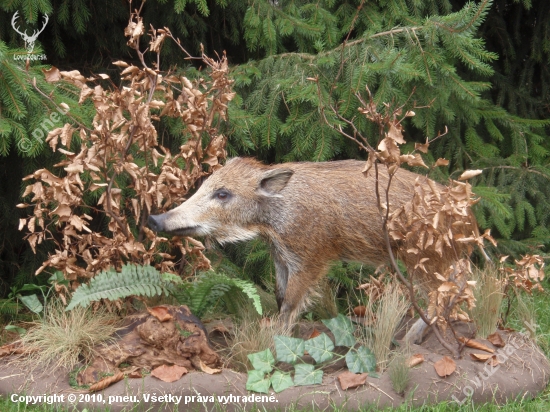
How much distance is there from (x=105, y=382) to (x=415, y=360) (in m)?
2.19

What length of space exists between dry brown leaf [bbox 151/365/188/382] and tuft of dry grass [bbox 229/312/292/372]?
1.42ft

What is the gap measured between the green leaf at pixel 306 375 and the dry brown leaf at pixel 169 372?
78 cm

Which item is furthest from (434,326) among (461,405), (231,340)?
(231,340)

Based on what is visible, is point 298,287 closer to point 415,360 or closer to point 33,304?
point 415,360

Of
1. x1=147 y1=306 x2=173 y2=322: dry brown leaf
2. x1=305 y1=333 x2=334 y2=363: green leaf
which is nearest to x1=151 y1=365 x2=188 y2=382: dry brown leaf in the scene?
x1=147 y1=306 x2=173 y2=322: dry brown leaf

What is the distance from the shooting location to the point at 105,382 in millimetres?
4617

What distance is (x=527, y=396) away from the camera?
496cm

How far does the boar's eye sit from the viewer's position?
5.43 m

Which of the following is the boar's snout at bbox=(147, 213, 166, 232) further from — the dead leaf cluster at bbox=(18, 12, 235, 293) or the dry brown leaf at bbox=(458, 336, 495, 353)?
the dry brown leaf at bbox=(458, 336, 495, 353)

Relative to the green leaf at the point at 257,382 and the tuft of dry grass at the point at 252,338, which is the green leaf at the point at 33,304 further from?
the green leaf at the point at 257,382

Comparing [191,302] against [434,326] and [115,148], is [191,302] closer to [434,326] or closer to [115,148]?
[115,148]

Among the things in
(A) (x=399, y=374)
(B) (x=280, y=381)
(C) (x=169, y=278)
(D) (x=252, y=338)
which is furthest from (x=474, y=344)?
(C) (x=169, y=278)

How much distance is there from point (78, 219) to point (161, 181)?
0.73 meters

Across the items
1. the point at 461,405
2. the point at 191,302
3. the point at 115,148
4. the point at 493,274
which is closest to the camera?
the point at 461,405
